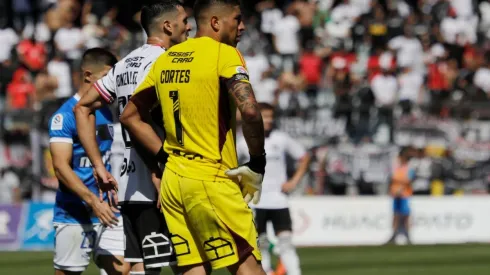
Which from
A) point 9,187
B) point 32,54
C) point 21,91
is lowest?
point 9,187

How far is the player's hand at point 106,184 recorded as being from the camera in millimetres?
8391

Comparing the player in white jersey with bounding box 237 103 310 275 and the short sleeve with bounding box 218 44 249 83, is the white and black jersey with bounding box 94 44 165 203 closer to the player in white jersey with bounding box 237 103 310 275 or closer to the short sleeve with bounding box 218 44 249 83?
the short sleeve with bounding box 218 44 249 83

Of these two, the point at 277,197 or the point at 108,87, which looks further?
the point at 277,197

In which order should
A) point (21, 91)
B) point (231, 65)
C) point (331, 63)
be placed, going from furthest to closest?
1. point (331, 63)
2. point (21, 91)
3. point (231, 65)

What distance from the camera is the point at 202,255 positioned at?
7414 millimetres

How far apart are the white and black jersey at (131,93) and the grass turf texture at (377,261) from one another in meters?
7.32

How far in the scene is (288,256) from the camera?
46.0 feet

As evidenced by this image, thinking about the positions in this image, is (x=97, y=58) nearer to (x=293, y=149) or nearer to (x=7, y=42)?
(x=293, y=149)

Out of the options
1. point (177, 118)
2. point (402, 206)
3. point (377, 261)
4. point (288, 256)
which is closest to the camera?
point (177, 118)

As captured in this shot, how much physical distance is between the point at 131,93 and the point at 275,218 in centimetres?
665

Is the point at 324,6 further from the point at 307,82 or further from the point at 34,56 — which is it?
the point at 34,56

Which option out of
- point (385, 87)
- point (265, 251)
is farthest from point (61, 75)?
point (265, 251)

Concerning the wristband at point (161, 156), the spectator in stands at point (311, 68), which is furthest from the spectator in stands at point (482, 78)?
the wristband at point (161, 156)

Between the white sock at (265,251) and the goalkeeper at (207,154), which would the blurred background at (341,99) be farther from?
the goalkeeper at (207,154)
